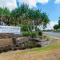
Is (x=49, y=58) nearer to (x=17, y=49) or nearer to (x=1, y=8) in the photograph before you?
(x=17, y=49)

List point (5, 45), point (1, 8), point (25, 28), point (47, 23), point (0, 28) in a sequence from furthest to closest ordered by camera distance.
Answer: point (47, 23), point (1, 8), point (25, 28), point (0, 28), point (5, 45)

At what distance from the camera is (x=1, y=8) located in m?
55.8

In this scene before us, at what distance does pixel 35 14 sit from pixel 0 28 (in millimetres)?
36685

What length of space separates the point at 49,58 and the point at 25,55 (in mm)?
1387

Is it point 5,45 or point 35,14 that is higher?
point 35,14

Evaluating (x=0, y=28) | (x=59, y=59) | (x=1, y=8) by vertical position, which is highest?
(x=1, y=8)

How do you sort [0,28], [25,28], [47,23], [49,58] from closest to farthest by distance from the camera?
[49,58]
[0,28]
[25,28]
[47,23]

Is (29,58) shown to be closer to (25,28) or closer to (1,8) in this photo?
(25,28)

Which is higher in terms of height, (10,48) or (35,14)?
(35,14)

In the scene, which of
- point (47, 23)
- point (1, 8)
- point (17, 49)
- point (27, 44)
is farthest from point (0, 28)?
point (47, 23)

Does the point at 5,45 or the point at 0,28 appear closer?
the point at 5,45

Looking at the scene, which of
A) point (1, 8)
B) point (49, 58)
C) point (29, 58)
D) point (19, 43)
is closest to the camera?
point (29, 58)

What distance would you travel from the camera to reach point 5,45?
1303 cm

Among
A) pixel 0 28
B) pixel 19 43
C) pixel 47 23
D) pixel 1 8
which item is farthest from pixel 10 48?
pixel 47 23
